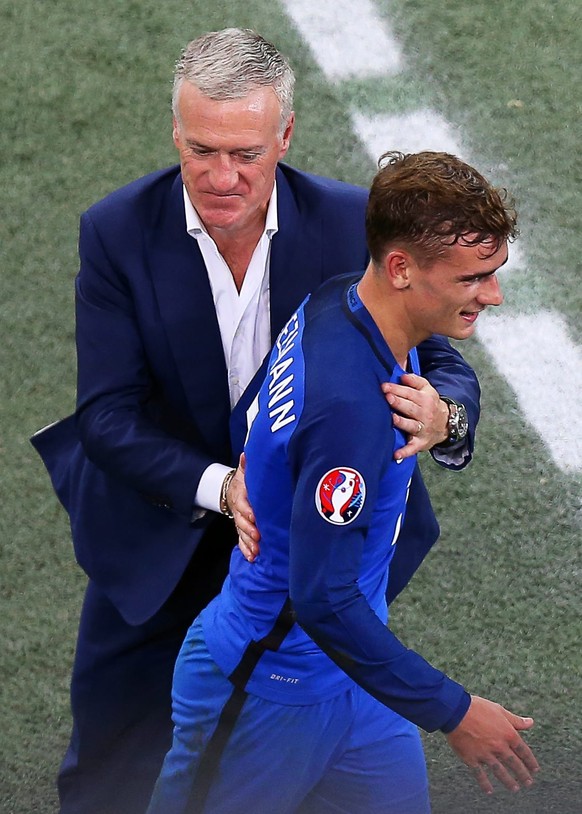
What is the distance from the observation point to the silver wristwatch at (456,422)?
2512 millimetres

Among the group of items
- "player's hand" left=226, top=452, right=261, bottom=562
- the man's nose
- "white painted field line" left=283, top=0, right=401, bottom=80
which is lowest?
"white painted field line" left=283, top=0, right=401, bottom=80

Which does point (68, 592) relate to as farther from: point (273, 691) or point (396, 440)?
point (396, 440)

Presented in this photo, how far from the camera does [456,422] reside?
8.29 feet

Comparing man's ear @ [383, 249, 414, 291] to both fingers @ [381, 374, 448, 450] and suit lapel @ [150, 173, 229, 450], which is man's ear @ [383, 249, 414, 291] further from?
suit lapel @ [150, 173, 229, 450]

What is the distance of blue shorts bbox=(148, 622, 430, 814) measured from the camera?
96.0 inches

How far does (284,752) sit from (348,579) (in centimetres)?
50

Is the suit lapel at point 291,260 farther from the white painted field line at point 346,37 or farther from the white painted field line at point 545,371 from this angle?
the white painted field line at point 346,37

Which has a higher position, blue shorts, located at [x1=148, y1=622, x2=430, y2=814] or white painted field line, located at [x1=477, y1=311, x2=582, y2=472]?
blue shorts, located at [x1=148, y1=622, x2=430, y2=814]

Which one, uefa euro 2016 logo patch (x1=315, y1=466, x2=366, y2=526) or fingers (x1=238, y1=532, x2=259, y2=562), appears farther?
fingers (x1=238, y1=532, x2=259, y2=562)

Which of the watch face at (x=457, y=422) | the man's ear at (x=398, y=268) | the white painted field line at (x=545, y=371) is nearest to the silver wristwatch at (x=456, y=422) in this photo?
the watch face at (x=457, y=422)

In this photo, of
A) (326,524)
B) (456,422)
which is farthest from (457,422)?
(326,524)

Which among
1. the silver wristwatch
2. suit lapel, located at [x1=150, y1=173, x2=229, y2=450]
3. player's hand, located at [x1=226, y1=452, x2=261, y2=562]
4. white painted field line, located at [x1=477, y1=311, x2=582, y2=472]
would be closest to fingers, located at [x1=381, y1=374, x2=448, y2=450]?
the silver wristwatch

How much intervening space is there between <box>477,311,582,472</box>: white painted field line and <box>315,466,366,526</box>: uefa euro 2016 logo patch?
2.44 m

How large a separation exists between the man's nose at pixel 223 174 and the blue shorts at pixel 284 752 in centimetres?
87
